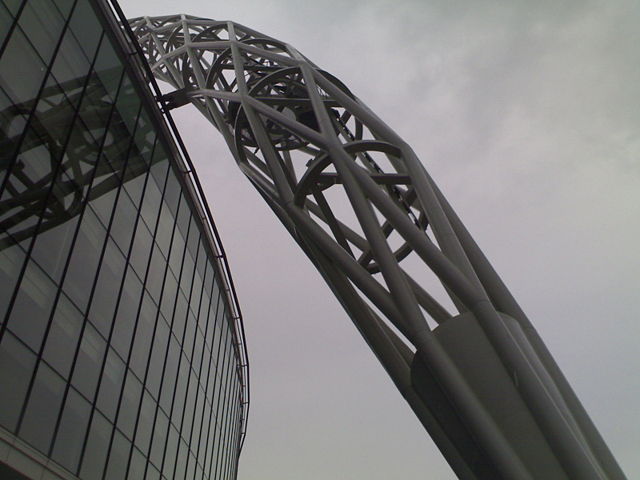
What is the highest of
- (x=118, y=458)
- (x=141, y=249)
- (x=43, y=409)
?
(x=141, y=249)

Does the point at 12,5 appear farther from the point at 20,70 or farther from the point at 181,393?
the point at 181,393

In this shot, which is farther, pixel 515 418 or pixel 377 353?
pixel 377 353

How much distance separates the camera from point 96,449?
13195 millimetres

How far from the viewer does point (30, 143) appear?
11883 mm

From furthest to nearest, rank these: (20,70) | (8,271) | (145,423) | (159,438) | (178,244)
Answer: (178,244), (159,438), (145,423), (20,70), (8,271)

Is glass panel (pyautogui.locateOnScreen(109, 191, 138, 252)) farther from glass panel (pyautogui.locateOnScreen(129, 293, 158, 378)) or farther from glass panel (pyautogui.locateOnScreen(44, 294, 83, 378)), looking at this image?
glass panel (pyautogui.locateOnScreen(44, 294, 83, 378))

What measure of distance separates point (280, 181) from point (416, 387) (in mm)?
8156

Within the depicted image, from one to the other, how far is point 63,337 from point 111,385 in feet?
8.85

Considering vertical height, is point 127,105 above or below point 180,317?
above

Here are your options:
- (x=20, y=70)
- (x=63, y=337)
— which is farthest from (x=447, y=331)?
(x=20, y=70)

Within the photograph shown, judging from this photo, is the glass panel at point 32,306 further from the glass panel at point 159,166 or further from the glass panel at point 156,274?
the glass panel at point 159,166


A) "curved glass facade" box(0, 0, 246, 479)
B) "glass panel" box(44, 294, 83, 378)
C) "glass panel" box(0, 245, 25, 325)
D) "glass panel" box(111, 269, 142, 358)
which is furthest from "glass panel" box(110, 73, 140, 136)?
"glass panel" box(0, 245, 25, 325)

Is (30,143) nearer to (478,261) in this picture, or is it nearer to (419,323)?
(419,323)

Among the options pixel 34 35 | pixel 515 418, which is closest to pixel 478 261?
pixel 515 418
